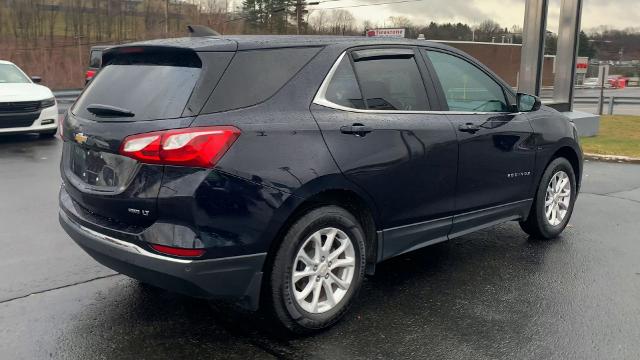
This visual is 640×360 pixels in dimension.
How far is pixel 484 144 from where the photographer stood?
4387 millimetres

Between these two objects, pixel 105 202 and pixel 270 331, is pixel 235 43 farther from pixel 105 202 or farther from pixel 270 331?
pixel 270 331

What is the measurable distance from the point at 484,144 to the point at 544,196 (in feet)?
3.86

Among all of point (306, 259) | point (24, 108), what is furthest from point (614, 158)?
point (24, 108)

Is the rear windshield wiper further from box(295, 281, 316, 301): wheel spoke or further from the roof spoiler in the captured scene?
box(295, 281, 316, 301): wheel spoke

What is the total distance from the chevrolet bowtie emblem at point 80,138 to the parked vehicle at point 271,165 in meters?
0.02

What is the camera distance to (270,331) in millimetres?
3420

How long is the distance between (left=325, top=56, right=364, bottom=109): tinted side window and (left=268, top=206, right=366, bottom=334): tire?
0.66 meters

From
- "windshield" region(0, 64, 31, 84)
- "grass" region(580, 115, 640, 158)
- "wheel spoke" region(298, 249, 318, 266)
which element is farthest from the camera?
"windshield" region(0, 64, 31, 84)

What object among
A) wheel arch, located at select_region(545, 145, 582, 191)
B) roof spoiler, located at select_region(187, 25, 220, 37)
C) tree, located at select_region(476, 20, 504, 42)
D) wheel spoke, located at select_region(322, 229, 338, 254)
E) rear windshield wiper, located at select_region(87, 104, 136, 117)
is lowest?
wheel spoke, located at select_region(322, 229, 338, 254)

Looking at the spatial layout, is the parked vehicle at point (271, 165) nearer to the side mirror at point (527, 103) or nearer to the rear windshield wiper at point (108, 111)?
the rear windshield wiper at point (108, 111)

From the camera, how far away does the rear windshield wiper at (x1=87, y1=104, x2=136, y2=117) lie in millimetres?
3173

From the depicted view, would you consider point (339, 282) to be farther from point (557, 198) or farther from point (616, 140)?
point (616, 140)

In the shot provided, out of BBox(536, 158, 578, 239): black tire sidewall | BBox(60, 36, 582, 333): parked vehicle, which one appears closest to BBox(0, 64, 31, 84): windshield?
BBox(60, 36, 582, 333): parked vehicle

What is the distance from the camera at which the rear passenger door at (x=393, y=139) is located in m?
3.46
